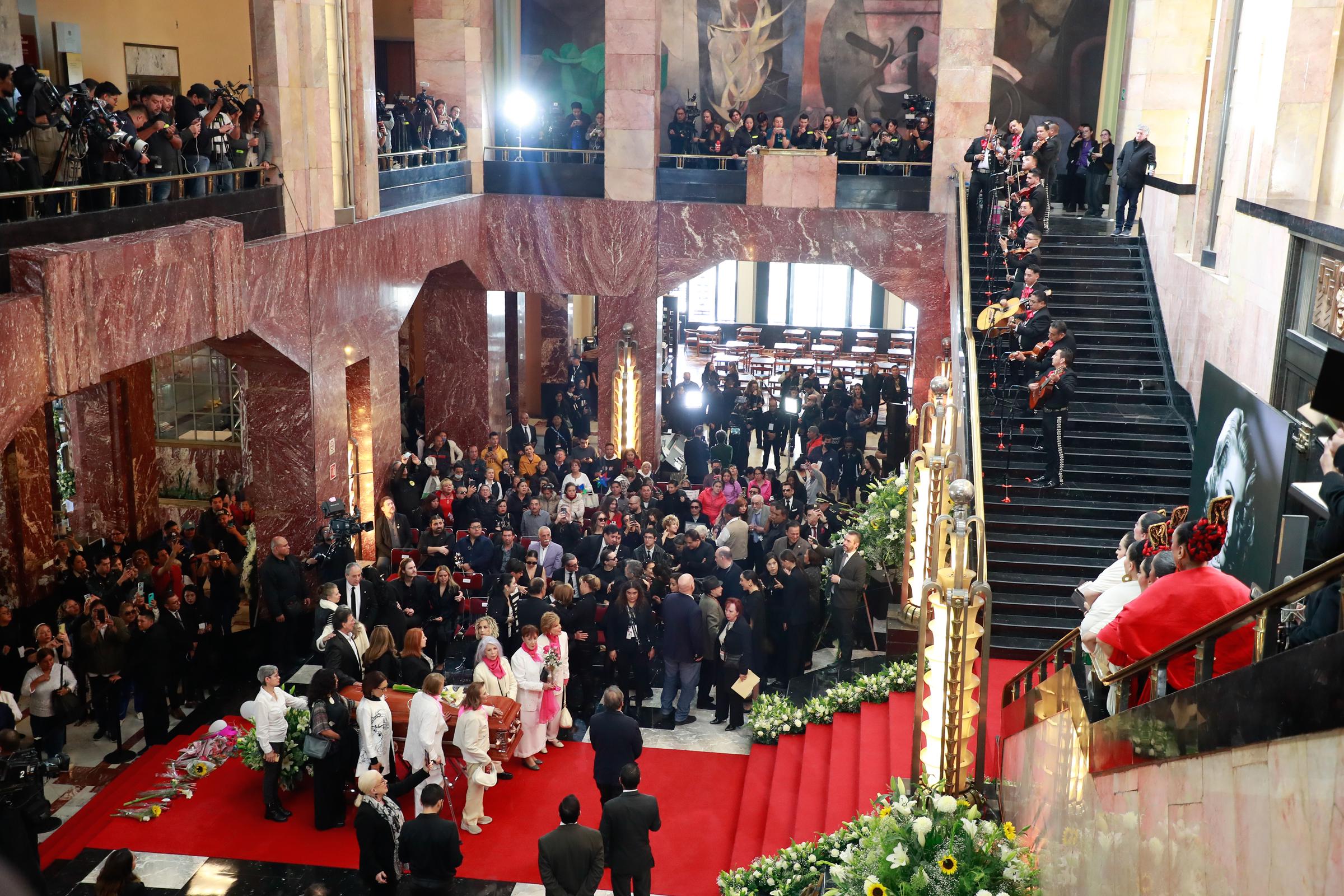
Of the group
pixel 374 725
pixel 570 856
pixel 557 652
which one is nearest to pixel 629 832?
pixel 570 856

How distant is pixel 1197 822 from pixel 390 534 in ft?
37.3

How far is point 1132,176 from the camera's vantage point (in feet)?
49.7

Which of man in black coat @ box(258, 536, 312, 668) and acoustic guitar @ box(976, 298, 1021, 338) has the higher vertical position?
acoustic guitar @ box(976, 298, 1021, 338)


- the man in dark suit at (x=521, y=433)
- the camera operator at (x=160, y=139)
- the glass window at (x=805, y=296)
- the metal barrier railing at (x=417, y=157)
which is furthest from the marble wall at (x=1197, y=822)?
the glass window at (x=805, y=296)

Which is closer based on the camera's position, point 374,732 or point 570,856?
point 570,856

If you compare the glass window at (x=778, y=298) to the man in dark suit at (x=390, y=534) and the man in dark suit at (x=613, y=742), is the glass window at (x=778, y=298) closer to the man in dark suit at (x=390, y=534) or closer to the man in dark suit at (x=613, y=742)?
the man in dark suit at (x=390, y=534)

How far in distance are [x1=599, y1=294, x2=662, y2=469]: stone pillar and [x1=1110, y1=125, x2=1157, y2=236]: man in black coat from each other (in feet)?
21.7

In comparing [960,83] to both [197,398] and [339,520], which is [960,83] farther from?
[197,398]

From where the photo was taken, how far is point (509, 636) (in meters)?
12.3

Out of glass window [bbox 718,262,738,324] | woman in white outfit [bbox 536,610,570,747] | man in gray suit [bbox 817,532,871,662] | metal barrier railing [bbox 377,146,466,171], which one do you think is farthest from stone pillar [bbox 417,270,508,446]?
glass window [bbox 718,262,738,324]

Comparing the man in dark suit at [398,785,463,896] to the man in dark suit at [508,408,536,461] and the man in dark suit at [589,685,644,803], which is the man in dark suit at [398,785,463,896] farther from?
the man in dark suit at [508,408,536,461]

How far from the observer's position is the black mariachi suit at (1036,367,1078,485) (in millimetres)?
11359

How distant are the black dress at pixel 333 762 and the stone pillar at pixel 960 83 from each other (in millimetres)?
10942

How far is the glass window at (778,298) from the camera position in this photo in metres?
30.8
